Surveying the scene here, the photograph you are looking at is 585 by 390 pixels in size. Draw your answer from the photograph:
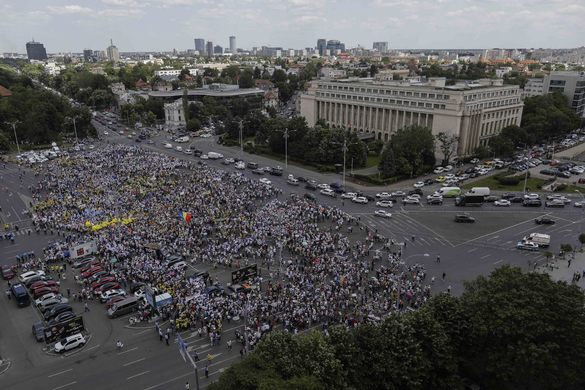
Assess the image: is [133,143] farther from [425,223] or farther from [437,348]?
[437,348]

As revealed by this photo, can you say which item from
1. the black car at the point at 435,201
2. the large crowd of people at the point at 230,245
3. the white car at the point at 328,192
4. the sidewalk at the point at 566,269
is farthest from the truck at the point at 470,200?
the white car at the point at 328,192

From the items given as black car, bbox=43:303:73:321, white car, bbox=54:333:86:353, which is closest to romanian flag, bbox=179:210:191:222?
black car, bbox=43:303:73:321

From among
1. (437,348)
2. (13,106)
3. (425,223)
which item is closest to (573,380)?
(437,348)

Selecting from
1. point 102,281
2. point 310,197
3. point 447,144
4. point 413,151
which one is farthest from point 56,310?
point 447,144

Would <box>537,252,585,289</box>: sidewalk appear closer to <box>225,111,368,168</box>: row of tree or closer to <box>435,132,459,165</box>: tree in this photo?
<box>225,111,368,168</box>: row of tree

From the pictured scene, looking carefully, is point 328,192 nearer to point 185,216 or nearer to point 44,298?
point 185,216
